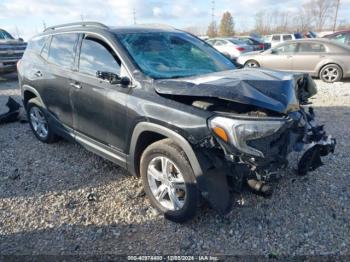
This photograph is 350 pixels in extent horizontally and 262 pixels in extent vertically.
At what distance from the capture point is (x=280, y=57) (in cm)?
1064

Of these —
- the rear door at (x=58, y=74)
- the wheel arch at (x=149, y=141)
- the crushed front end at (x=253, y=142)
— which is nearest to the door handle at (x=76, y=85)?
the rear door at (x=58, y=74)

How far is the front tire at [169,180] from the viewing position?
2635mm

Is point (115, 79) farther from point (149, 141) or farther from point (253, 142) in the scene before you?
point (253, 142)

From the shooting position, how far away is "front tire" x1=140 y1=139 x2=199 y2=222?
104 inches

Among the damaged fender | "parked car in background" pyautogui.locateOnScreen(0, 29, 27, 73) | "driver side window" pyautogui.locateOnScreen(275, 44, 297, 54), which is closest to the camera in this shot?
the damaged fender

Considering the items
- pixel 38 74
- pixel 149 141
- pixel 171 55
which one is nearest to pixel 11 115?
pixel 38 74

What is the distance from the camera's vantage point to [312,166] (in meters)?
3.11

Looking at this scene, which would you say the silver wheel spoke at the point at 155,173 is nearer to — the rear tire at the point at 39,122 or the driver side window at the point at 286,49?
the rear tire at the point at 39,122

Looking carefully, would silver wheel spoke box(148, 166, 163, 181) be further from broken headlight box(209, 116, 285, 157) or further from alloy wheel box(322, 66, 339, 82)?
alloy wheel box(322, 66, 339, 82)

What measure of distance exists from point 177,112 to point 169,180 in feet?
2.43

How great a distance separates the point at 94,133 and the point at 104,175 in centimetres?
62

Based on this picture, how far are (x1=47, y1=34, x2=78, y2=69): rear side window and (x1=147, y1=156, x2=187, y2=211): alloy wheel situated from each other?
191 centimetres

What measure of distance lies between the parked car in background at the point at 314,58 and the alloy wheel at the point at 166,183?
824 cm

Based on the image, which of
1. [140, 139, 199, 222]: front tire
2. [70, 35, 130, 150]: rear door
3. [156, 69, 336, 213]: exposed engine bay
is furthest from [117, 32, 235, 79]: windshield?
[140, 139, 199, 222]: front tire
